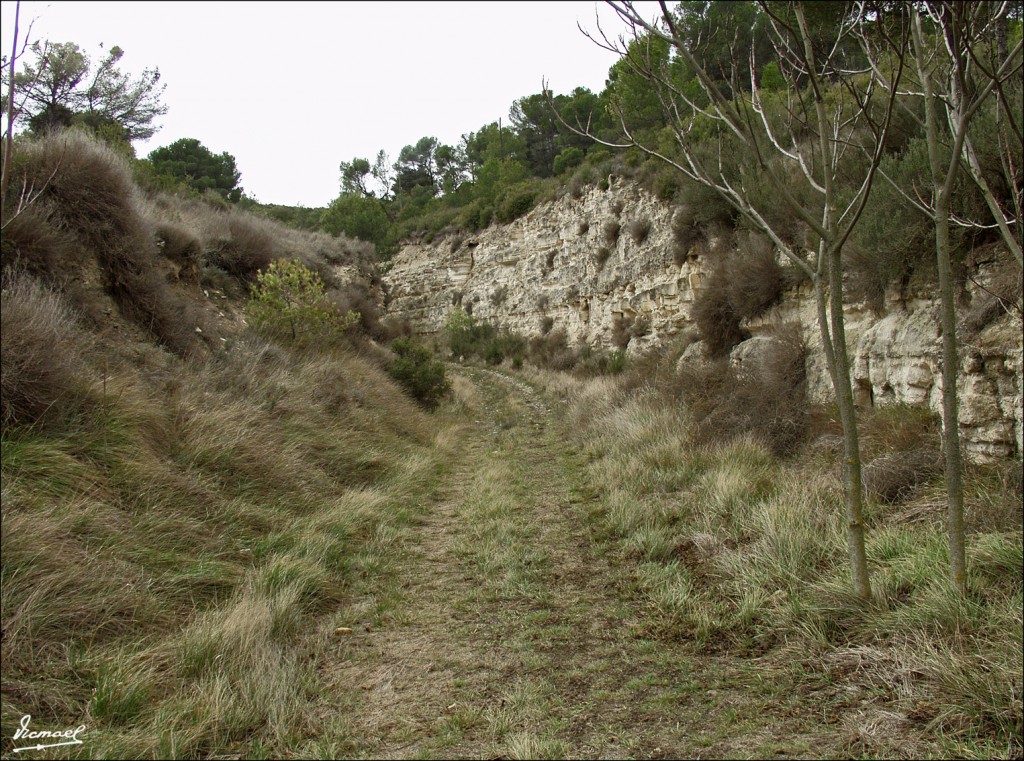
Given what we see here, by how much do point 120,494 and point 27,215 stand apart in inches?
190

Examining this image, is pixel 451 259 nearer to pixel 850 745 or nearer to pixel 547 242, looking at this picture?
pixel 547 242

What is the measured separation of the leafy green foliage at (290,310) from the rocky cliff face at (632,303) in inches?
340

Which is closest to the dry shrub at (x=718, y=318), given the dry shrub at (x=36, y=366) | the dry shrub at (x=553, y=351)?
the dry shrub at (x=36, y=366)

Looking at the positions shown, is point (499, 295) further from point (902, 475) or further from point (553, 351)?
point (902, 475)

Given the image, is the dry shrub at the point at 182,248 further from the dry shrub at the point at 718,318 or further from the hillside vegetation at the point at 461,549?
the dry shrub at the point at 718,318

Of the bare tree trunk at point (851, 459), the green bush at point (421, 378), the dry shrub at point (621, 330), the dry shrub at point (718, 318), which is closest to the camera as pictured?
the bare tree trunk at point (851, 459)

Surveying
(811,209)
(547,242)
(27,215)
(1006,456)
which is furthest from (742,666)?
(547,242)

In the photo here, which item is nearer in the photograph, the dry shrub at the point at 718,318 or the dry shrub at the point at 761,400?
the dry shrub at the point at 761,400

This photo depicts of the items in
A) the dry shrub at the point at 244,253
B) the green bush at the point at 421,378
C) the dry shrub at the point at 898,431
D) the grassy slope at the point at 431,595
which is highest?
the dry shrub at the point at 244,253

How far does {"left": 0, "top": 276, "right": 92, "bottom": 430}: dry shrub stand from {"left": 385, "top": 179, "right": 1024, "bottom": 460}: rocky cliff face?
7.95 metres

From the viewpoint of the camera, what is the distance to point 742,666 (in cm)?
320

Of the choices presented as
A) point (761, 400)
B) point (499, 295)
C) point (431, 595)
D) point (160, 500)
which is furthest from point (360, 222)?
point (431, 595)

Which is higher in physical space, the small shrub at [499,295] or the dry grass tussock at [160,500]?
the small shrub at [499,295]

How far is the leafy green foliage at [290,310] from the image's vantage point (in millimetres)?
11938
